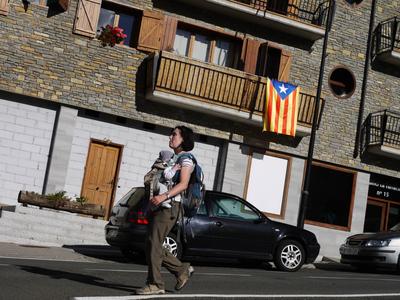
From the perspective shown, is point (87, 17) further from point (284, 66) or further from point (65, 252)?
point (65, 252)

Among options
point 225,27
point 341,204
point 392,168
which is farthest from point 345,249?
point 225,27

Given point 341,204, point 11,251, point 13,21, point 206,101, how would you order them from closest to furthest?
point 11,251, point 13,21, point 206,101, point 341,204

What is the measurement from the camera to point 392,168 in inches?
863

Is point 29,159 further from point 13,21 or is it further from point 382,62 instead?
point 382,62

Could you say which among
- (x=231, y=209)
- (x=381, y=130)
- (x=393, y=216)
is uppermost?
(x=381, y=130)

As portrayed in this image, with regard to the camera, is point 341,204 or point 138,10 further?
point 341,204

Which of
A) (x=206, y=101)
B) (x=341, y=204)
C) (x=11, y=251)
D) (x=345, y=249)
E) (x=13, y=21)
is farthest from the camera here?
(x=341, y=204)

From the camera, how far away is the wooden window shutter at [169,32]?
1919cm

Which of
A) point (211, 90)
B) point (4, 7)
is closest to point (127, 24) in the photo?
point (211, 90)

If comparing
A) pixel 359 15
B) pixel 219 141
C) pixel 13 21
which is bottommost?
pixel 219 141

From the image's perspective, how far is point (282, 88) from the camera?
19.7 m

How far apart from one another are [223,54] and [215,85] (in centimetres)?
184

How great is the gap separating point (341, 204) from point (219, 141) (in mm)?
4677

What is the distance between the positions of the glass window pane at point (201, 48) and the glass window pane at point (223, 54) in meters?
0.30
